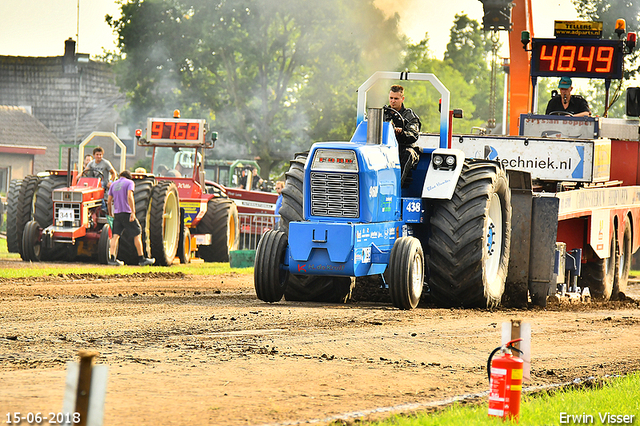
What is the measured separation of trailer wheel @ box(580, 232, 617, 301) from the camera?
1496cm

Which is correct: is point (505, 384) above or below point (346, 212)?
below

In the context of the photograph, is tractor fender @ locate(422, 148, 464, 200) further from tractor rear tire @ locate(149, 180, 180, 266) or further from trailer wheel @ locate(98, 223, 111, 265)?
trailer wheel @ locate(98, 223, 111, 265)

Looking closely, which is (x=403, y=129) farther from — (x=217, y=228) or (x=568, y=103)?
(x=217, y=228)

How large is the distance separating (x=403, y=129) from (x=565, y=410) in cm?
552

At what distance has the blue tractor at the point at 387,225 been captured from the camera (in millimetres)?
10258

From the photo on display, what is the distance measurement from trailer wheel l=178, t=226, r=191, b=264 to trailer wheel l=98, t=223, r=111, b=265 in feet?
7.76

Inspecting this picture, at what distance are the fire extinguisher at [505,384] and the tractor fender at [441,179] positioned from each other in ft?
17.7

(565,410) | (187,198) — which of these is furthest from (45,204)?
(565,410)

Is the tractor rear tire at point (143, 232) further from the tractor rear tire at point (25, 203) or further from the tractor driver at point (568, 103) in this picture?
the tractor driver at point (568, 103)

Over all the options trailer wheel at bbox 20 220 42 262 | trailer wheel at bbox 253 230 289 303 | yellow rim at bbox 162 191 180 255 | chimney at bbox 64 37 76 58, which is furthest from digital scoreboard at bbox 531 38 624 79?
chimney at bbox 64 37 76 58

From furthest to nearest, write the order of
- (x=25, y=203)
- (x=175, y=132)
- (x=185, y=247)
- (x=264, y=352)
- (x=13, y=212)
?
(x=175, y=132)
(x=185, y=247)
(x=13, y=212)
(x=25, y=203)
(x=264, y=352)

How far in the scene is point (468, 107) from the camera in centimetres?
7712

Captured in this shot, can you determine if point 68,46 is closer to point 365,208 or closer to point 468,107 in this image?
point 468,107

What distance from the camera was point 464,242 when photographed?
35.6 ft
